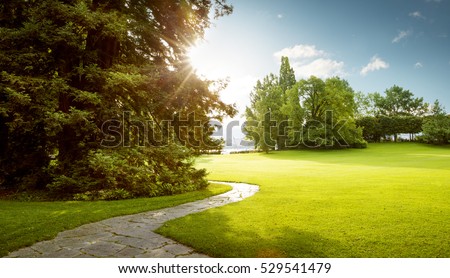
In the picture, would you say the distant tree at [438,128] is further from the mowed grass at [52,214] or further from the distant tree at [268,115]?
the mowed grass at [52,214]

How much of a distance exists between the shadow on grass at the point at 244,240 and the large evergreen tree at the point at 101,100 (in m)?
4.15

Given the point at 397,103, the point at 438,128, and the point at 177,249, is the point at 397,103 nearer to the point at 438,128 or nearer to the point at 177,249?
the point at 438,128

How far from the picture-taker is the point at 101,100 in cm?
998

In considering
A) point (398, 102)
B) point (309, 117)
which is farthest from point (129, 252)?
point (398, 102)

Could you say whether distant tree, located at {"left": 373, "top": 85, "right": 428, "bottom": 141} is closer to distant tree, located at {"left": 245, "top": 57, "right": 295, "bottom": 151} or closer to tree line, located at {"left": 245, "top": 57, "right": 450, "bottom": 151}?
tree line, located at {"left": 245, "top": 57, "right": 450, "bottom": 151}

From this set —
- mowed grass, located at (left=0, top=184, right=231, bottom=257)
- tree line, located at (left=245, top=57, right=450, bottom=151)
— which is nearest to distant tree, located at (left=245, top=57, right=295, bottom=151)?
tree line, located at (left=245, top=57, right=450, bottom=151)

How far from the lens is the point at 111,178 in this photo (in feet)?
29.9

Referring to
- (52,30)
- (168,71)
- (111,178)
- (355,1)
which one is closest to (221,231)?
(111,178)

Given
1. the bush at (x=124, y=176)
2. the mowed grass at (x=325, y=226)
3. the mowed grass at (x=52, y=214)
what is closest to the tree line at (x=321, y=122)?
the bush at (x=124, y=176)

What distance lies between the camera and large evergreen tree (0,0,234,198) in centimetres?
906

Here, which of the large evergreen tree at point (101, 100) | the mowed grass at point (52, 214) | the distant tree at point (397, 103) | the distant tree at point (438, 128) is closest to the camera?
the mowed grass at point (52, 214)

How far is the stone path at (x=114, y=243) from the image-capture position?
4688mm

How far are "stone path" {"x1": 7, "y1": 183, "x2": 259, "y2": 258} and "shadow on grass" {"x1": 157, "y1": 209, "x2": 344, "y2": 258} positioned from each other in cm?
26
